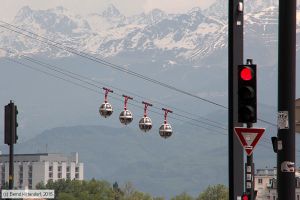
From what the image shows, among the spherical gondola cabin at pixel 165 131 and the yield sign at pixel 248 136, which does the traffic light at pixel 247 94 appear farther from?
the spherical gondola cabin at pixel 165 131

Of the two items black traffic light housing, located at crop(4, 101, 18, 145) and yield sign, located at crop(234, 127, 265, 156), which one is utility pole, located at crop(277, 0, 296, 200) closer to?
yield sign, located at crop(234, 127, 265, 156)

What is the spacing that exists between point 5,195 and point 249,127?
13004 mm

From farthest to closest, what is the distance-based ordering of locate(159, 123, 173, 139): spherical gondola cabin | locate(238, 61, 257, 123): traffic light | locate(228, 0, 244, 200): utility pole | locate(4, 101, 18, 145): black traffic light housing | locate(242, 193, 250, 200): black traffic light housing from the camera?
locate(159, 123, 173, 139): spherical gondola cabin < locate(4, 101, 18, 145): black traffic light housing < locate(228, 0, 244, 200): utility pole < locate(242, 193, 250, 200): black traffic light housing < locate(238, 61, 257, 123): traffic light

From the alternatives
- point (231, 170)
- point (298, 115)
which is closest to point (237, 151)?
point (231, 170)

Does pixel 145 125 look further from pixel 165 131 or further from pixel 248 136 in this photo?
pixel 248 136

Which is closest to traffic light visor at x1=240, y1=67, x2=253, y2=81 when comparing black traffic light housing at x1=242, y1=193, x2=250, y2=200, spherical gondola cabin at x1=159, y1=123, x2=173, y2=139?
black traffic light housing at x1=242, y1=193, x2=250, y2=200

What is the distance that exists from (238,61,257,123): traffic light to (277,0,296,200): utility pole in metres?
2.05

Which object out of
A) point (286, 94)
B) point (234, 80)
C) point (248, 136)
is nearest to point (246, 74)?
point (234, 80)

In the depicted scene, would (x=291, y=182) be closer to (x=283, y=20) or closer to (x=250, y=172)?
(x=283, y=20)

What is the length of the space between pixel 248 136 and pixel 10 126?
1243 cm

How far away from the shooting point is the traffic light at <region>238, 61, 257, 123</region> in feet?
73.1

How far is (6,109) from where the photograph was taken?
116 feet

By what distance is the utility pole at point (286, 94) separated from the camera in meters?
20.1

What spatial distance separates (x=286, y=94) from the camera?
20.2m
